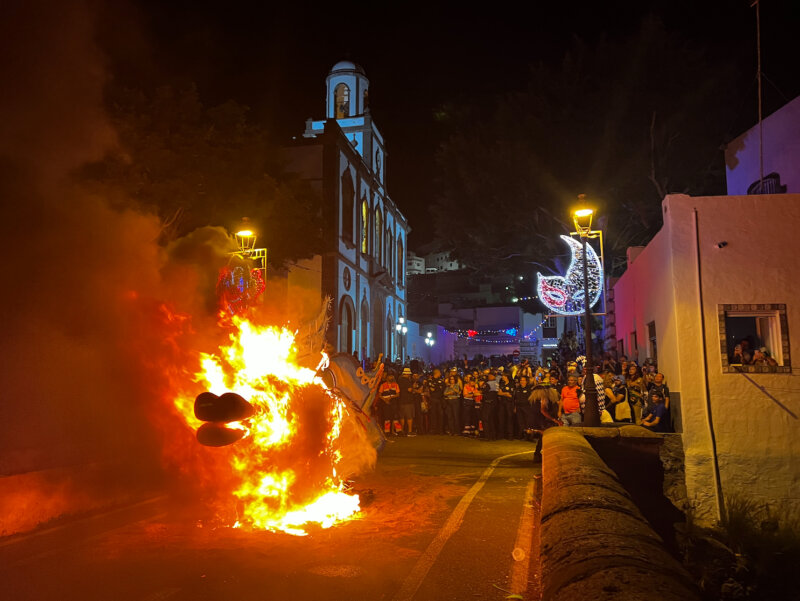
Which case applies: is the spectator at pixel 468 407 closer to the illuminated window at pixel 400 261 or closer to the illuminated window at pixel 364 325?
the illuminated window at pixel 364 325

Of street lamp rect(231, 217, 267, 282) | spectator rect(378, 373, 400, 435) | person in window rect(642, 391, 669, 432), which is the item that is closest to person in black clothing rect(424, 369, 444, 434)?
spectator rect(378, 373, 400, 435)

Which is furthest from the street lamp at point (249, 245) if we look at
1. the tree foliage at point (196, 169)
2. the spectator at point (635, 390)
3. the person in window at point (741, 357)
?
the person in window at point (741, 357)

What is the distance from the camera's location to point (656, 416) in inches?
456

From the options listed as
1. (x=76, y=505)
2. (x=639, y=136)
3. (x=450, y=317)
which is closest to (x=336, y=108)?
(x=639, y=136)

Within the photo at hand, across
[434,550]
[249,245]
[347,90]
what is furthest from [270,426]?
[347,90]

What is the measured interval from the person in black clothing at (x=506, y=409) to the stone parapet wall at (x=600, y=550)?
11.3 meters

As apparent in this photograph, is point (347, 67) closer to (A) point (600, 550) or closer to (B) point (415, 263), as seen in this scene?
(A) point (600, 550)

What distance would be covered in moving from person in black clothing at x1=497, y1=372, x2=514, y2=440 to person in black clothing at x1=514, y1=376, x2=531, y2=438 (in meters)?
0.13

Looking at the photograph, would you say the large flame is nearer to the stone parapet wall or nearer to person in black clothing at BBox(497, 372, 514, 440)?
the stone parapet wall

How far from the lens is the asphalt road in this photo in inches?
197

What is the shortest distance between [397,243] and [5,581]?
41.6 meters

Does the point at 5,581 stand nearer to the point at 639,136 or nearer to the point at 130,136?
the point at 130,136

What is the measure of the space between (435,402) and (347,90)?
1101 inches

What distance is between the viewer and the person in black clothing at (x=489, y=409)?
16109mm
